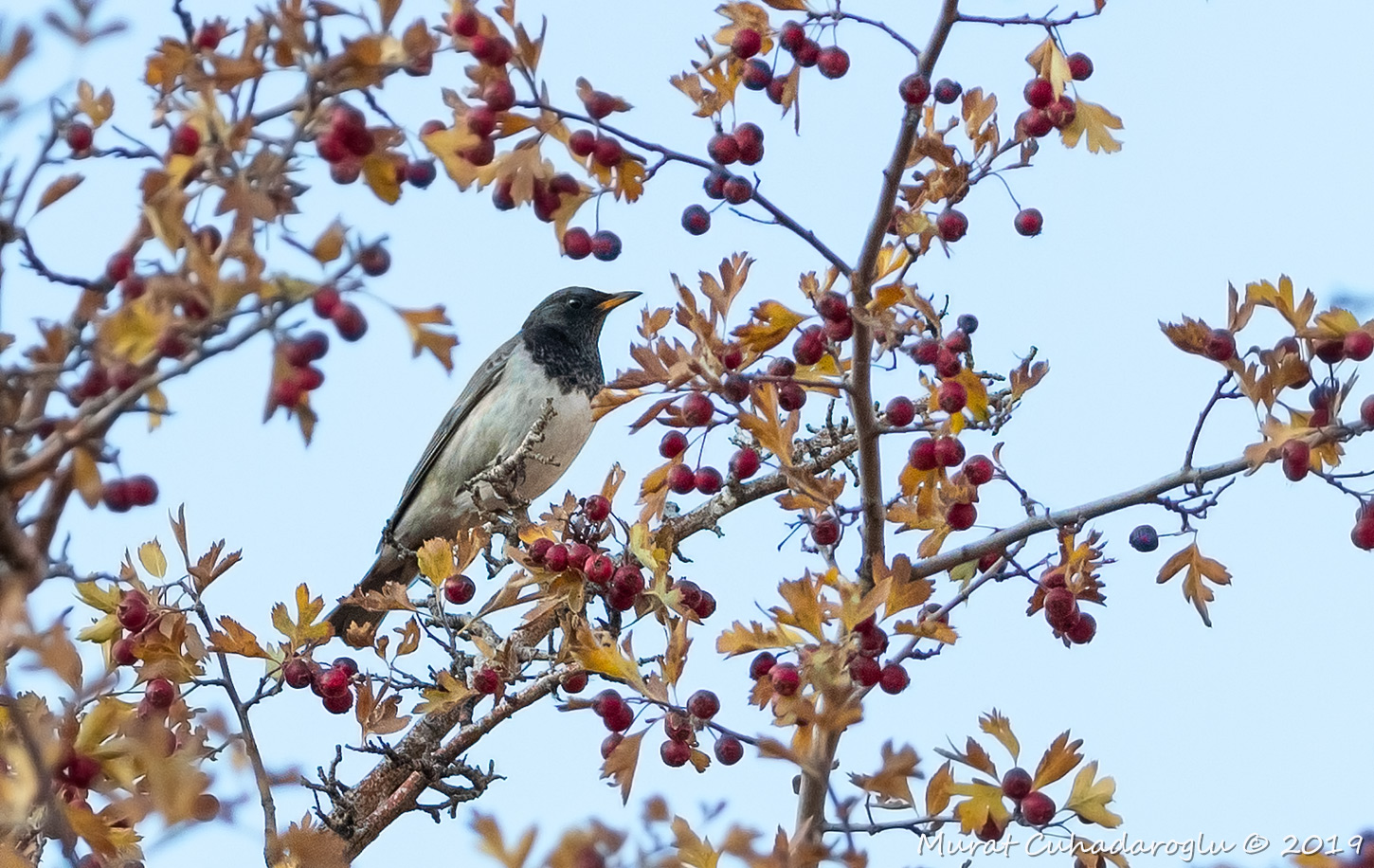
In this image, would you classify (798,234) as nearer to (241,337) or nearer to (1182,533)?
(1182,533)

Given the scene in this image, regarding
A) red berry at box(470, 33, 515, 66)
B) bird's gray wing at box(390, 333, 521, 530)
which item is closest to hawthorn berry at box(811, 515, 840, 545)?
red berry at box(470, 33, 515, 66)

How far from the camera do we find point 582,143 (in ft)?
8.96

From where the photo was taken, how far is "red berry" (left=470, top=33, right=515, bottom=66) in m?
2.47

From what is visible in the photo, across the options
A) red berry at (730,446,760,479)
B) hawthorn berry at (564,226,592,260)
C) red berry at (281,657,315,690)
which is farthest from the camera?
red berry at (281,657,315,690)

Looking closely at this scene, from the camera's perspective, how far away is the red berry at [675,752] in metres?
2.93

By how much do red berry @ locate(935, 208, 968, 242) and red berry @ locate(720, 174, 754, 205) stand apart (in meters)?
0.38

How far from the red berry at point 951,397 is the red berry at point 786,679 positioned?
58cm

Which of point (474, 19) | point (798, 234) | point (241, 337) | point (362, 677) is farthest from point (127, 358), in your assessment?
point (362, 677)

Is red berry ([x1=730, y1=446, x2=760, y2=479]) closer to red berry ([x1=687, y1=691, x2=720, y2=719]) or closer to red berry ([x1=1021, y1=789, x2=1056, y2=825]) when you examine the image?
red berry ([x1=687, y1=691, x2=720, y2=719])

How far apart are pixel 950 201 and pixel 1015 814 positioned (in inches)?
45.8

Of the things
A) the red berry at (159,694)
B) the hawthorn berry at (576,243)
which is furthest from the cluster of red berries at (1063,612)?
the red berry at (159,694)

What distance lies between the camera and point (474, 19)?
2.48 m

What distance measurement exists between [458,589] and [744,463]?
2.68 ft

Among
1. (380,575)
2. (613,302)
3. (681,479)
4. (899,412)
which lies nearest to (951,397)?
(899,412)
